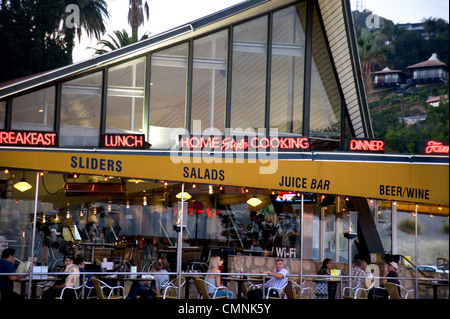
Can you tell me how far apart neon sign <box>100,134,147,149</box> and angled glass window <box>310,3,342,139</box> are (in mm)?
5637

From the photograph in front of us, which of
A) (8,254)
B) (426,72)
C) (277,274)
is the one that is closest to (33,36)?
(426,72)

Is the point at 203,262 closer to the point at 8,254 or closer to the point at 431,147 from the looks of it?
the point at 8,254

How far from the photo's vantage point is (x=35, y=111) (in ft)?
51.9

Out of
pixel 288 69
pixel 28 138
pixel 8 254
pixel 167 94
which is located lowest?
pixel 8 254

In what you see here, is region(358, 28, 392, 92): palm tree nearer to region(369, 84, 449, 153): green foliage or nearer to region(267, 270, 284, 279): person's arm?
region(369, 84, 449, 153): green foliage

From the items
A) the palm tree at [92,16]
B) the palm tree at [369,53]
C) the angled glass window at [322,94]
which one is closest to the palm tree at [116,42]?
the palm tree at [92,16]

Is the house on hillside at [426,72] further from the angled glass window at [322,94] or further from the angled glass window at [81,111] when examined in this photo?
the angled glass window at [81,111]

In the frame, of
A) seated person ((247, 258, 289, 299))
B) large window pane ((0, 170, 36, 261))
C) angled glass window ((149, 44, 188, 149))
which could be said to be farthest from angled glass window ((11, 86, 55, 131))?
seated person ((247, 258, 289, 299))

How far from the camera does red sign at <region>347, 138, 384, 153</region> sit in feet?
53.5

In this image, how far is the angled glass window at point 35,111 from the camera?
1563cm

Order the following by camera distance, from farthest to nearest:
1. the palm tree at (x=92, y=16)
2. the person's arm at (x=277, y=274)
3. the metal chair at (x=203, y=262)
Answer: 1. the palm tree at (x=92, y=16)
2. the metal chair at (x=203, y=262)
3. the person's arm at (x=277, y=274)

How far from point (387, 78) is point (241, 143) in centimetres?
4654

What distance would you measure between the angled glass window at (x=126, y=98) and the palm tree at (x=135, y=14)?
36.5m

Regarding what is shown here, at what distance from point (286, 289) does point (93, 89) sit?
685 centimetres
